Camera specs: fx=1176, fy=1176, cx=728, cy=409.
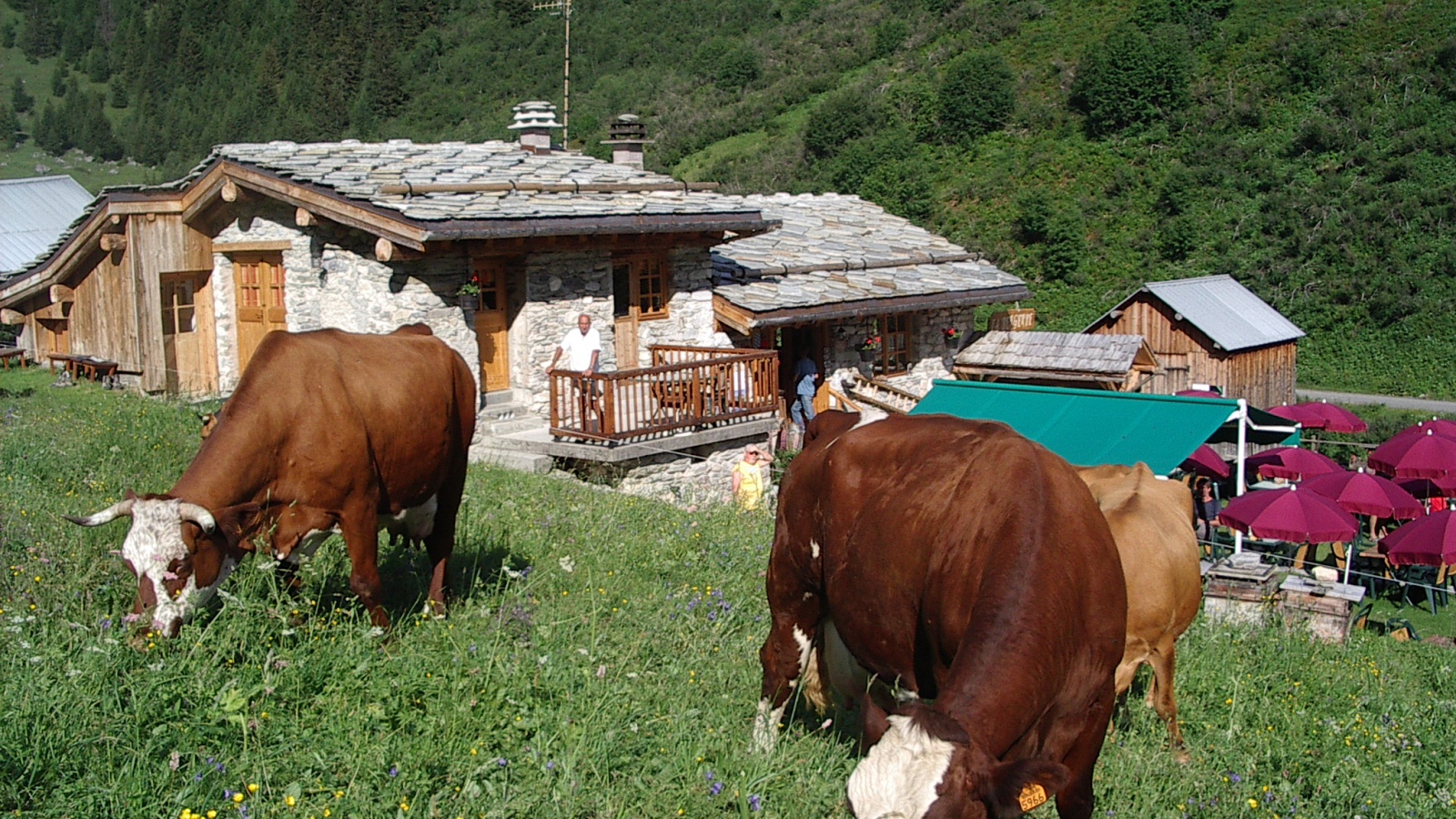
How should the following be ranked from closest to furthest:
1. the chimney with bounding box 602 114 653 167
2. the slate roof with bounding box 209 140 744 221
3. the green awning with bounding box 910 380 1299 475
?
the green awning with bounding box 910 380 1299 475 < the slate roof with bounding box 209 140 744 221 < the chimney with bounding box 602 114 653 167

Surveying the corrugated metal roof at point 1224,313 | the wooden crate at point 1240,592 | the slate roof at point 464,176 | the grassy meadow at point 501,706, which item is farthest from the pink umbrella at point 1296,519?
the corrugated metal roof at point 1224,313

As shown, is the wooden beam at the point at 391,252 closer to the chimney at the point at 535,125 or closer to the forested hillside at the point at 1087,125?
the chimney at the point at 535,125

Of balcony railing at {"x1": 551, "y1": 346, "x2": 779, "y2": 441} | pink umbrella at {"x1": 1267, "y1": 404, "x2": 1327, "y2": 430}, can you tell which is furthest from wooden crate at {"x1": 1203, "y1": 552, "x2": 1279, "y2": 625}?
pink umbrella at {"x1": 1267, "y1": 404, "x2": 1327, "y2": 430}

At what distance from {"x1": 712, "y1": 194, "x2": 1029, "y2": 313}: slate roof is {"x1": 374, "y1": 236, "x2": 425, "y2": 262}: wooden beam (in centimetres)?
554

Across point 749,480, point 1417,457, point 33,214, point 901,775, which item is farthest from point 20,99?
point 901,775

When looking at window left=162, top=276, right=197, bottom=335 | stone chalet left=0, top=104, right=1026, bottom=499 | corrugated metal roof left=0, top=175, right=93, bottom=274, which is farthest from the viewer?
corrugated metal roof left=0, top=175, right=93, bottom=274

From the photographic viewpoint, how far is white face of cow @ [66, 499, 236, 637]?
5449 mm

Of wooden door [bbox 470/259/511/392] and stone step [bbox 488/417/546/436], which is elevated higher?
wooden door [bbox 470/259/511/392]

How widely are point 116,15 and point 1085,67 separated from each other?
364ft

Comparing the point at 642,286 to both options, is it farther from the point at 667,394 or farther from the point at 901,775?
the point at 901,775

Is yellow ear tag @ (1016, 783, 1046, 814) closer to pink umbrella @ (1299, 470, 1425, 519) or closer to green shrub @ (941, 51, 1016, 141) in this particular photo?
pink umbrella @ (1299, 470, 1425, 519)

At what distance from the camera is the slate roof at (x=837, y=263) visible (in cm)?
1975

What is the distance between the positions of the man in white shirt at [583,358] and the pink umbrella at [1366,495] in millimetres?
9219

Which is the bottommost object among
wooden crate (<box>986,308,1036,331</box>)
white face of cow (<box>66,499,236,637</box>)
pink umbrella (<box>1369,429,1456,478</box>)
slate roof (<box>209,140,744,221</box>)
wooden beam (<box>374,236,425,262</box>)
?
pink umbrella (<box>1369,429,1456,478</box>)
